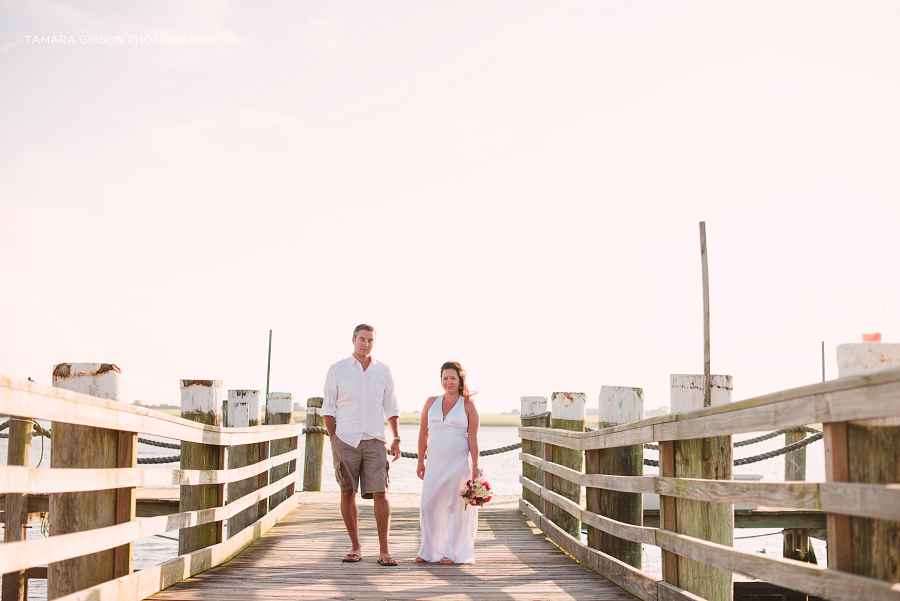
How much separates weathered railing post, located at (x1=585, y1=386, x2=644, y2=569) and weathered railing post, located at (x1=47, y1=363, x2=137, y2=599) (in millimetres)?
3382

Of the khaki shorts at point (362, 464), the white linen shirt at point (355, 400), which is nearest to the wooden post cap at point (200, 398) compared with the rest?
the white linen shirt at point (355, 400)

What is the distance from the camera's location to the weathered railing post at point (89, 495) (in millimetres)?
4324

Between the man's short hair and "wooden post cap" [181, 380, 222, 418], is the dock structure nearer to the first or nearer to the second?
"wooden post cap" [181, 380, 222, 418]

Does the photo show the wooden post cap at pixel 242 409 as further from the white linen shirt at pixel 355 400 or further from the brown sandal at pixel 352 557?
the brown sandal at pixel 352 557

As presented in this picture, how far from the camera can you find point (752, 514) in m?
9.99

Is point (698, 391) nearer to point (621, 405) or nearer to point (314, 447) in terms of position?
point (621, 405)

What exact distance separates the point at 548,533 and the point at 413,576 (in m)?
2.32

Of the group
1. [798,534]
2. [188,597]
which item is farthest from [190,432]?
[798,534]

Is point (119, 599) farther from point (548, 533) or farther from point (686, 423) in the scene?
point (548, 533)

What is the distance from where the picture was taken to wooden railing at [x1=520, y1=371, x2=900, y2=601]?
2.87 meters

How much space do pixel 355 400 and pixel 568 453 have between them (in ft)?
6.92

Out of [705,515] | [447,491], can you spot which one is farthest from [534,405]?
[705,515]

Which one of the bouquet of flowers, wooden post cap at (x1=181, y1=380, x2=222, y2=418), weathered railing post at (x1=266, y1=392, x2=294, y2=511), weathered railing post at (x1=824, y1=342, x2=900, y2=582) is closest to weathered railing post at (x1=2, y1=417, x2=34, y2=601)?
weathered railing post at (x1=266, y1=392, x2=294, y2=511)

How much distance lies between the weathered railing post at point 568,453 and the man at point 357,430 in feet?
5.67
